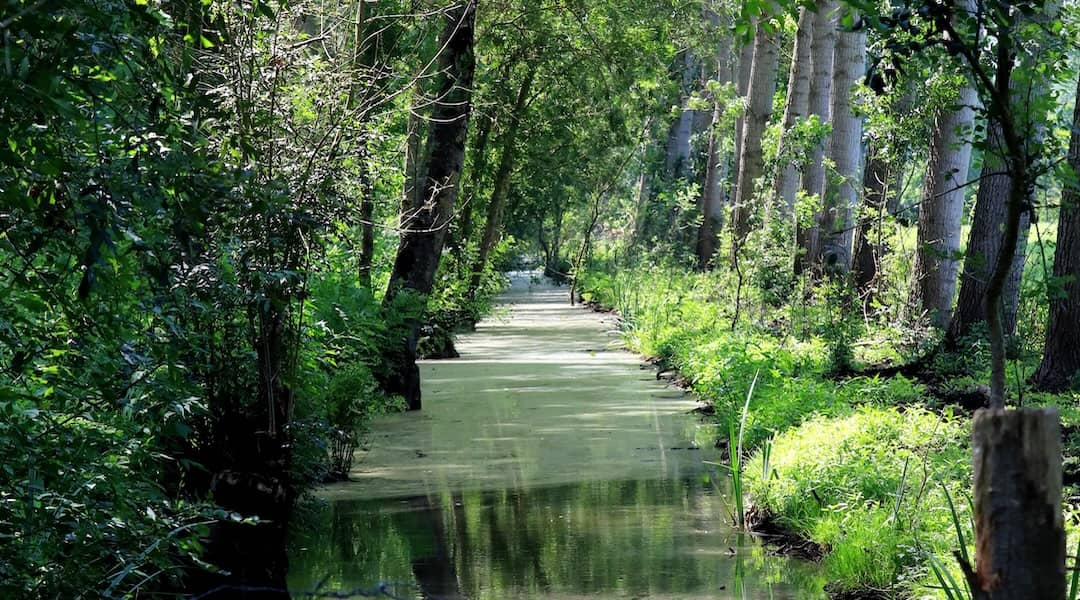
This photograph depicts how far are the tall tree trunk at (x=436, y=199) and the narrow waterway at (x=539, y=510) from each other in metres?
0.49

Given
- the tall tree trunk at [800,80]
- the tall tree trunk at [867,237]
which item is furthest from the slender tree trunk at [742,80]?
the tall tree trunk at [867,237]

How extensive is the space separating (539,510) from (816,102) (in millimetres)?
9846

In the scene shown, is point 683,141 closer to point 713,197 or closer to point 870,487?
point 713,197

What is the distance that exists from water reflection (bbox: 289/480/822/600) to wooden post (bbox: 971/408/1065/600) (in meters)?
3.65

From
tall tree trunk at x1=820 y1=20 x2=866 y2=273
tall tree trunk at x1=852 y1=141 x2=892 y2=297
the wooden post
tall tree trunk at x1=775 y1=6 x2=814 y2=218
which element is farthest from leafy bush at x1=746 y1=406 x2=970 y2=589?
tall tree trunk at x1=775 y1=6 x2=814 y2=218

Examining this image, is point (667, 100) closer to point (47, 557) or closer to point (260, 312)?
point (260, 312)

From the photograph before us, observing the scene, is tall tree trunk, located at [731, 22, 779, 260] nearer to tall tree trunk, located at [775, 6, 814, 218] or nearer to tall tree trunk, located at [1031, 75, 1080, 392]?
tall tree trunk, located at [775, 6, 814, 218]

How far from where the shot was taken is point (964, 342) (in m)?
11.9

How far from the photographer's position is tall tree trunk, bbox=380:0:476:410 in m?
13.0

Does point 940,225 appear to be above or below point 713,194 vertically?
below

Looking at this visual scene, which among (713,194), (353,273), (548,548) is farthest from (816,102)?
(548,548)

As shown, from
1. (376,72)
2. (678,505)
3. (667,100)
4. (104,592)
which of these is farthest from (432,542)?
(667,100)

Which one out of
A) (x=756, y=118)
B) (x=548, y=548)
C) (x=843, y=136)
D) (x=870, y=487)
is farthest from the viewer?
(x=756, y=118)

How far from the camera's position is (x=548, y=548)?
7.44m
